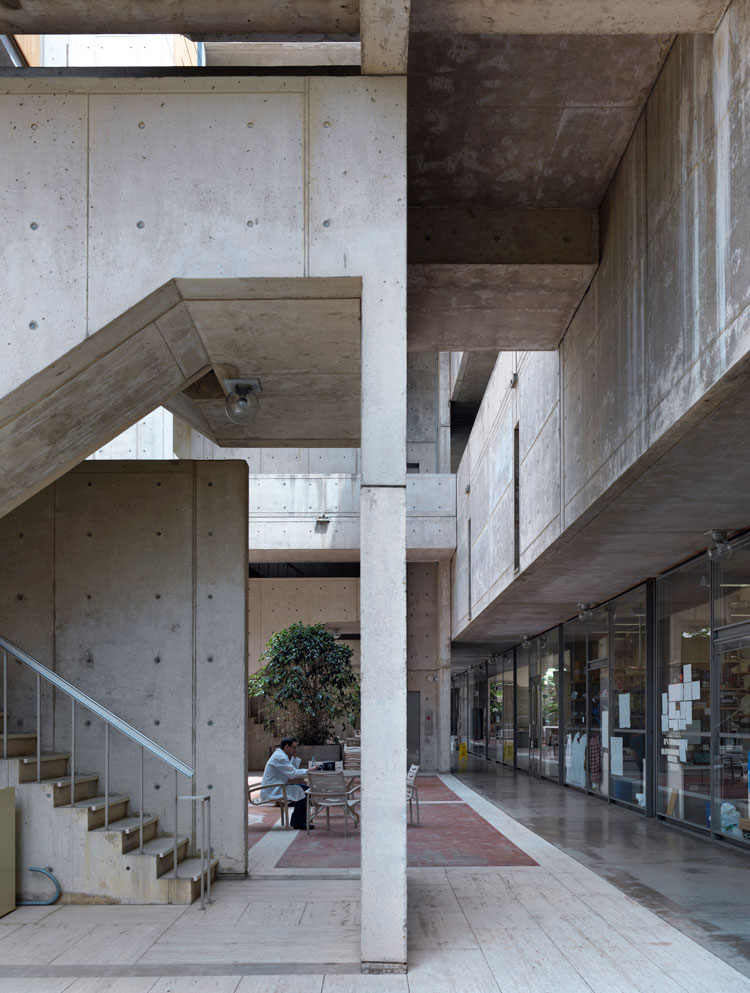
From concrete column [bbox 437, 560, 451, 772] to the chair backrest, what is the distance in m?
11.2

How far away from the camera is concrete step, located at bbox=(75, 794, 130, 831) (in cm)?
754

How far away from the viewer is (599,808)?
14.5 meters

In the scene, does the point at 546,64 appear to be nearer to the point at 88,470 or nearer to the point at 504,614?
the point at 88,470

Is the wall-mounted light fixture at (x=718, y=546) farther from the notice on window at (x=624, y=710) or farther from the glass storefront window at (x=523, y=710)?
the glass storefront window at (x=523, y=710)

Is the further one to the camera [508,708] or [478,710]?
[478,710]

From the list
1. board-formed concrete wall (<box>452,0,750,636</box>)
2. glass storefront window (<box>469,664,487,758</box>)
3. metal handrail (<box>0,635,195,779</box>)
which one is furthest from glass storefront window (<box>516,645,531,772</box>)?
metal handrail (<box>0,635,195,779</box>)

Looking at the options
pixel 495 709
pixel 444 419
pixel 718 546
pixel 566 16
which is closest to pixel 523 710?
pixel 495 709

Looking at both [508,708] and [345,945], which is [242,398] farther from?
[508,708]

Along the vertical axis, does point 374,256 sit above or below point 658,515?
above

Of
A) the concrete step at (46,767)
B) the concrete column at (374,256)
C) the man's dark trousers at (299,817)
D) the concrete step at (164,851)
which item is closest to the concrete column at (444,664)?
the man's dark trousers at (299,817)

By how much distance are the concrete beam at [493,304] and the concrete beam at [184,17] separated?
3.08 metres

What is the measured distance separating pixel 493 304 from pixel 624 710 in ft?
23.6

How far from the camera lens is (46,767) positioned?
7.90m

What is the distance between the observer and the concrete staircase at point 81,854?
7.39 metres
